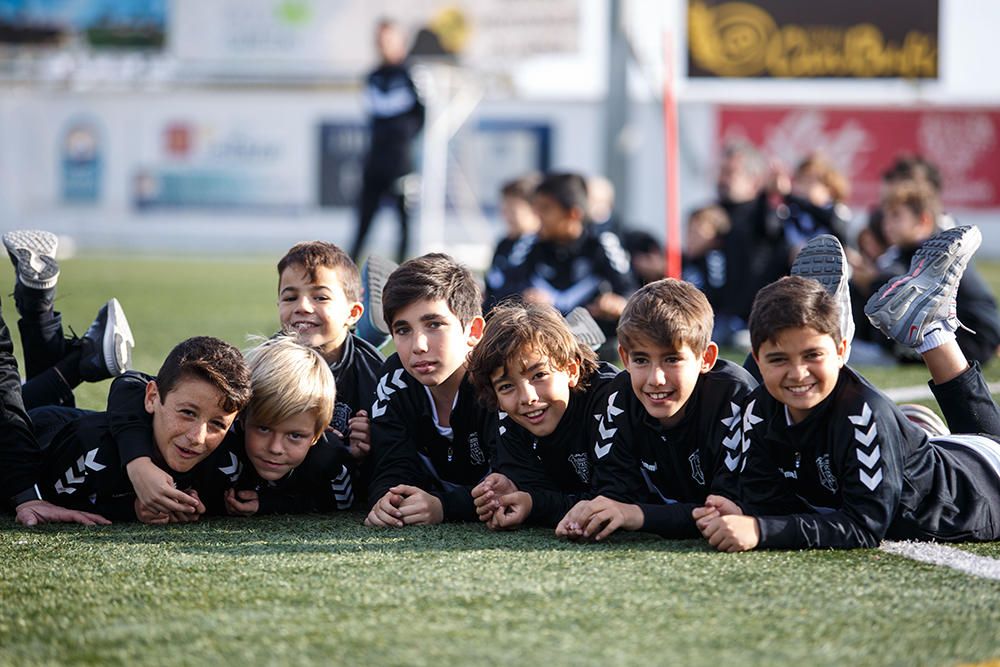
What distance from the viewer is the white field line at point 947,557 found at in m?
2.98

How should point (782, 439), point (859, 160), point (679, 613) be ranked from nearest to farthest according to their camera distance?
1. point (679, 613)
2. point (782, 439)
3. point (859, 160)

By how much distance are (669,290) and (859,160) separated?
1602 cm

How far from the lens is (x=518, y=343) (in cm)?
340

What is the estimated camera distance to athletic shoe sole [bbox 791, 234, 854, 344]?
3363mm

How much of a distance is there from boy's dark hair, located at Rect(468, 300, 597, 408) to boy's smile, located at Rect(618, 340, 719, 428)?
0.71 feet

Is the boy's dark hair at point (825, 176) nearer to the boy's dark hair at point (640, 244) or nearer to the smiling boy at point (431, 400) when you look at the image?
the boy's dark hair at point (640, 244)

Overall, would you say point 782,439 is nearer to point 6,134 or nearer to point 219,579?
point 219,579

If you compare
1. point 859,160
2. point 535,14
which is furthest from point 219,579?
point 535,14

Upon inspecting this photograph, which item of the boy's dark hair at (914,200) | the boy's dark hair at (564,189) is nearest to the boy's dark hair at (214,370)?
the boy's dark hair at (564,189)

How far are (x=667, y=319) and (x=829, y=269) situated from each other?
1.71ft

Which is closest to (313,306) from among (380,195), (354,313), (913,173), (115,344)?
(354,313)

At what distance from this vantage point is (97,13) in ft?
72.4

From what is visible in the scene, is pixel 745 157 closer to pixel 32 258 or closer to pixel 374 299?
pixel 374 299

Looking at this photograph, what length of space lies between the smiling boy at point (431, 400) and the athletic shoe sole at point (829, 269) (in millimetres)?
927
